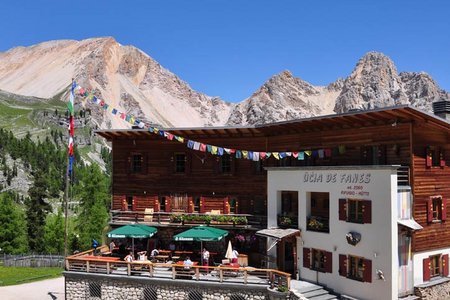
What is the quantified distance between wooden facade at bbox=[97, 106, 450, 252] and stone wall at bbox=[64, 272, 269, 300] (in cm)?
813

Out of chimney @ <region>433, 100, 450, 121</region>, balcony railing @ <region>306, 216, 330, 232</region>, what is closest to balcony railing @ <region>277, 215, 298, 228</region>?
balcony railing @ <region>306, 216, 330, 232</region>

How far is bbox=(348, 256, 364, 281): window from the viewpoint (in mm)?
23594

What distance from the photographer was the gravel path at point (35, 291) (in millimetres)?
33000

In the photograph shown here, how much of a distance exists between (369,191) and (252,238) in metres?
10.3

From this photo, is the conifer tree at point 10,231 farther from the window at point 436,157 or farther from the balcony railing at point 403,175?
the window at point 436,157

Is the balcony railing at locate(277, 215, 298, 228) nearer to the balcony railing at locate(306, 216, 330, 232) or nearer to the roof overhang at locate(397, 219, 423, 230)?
the balcony railing at locate(306, 216, 330, 232)

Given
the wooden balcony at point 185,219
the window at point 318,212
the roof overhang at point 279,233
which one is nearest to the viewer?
the window at point 318,212

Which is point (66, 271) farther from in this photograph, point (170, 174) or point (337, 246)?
point (337, 246)

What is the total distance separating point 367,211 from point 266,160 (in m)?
10.5

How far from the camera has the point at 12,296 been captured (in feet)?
110

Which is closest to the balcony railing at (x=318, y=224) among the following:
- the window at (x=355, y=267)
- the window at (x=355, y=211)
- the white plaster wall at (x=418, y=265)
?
the window at (x=355, y=211)

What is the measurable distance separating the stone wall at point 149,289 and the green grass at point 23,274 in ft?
47.0

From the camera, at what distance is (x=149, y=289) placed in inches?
1056

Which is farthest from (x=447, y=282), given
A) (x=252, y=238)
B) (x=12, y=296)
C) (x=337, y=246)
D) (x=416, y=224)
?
(x=12, y=296)
